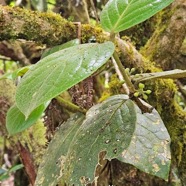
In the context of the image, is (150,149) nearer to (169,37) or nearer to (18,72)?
(18,72)

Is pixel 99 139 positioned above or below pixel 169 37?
above

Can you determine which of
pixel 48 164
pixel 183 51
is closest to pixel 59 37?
pixel 48 164

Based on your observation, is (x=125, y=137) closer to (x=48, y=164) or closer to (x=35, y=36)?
(x=48, y=164)

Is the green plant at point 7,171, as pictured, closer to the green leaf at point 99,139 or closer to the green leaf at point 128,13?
the green leaf at point 99,139

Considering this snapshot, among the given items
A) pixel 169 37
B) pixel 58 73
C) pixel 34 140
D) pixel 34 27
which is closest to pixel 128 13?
pixel 58 73

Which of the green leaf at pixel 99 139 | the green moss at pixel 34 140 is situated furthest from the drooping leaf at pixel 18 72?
the green moss at pixel 34 140

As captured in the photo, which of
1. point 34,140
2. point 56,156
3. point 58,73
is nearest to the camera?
point 58,73

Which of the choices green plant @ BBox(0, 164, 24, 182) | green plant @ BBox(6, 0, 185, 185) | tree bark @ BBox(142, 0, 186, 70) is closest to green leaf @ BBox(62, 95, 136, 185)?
green plant @ BBox(6, 0, 185, 185)
